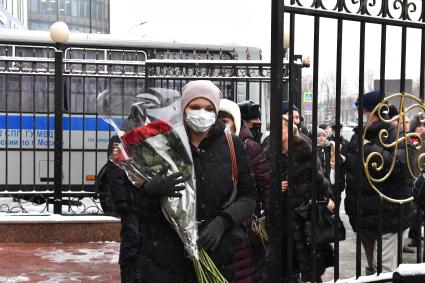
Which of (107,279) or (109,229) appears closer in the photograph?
(107,279)

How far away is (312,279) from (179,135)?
132cm

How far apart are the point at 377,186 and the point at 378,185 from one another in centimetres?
3

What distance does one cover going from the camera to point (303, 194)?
416cm

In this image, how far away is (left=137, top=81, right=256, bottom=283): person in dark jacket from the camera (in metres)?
2.96

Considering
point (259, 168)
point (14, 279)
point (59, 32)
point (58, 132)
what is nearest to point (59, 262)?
point (14, 279)

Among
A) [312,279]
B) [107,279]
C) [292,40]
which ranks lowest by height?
[107,279]

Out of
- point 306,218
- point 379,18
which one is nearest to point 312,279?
point 306,218

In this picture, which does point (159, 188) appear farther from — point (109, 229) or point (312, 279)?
point (109, 229)

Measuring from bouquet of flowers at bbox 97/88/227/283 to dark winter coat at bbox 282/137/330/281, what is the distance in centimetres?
124

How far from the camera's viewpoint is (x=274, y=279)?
133 inches

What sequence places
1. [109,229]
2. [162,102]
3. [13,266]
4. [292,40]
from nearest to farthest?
[162,102] → [292,40] → [13,266] → [109,229]

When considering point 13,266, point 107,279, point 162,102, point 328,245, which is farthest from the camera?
point 13,266

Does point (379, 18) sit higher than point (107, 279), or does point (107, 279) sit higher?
point (379, 18)

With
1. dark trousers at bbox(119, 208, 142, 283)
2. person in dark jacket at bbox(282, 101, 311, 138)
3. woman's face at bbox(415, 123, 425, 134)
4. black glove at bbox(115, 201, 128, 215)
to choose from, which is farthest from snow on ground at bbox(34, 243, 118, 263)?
woman's face at bbox(415, 123, 425, 134)
